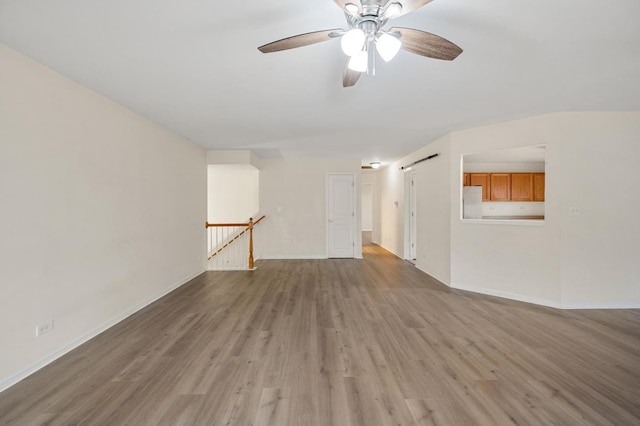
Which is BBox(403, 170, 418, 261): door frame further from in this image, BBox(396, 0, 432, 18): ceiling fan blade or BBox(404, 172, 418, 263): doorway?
BBox(396, 0, 432, 18): ceiling fan blade

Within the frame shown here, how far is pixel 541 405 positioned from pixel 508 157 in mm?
4794

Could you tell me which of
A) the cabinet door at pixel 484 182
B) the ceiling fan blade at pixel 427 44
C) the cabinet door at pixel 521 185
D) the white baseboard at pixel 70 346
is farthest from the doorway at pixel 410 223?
the white baseboard at pixel 70 346

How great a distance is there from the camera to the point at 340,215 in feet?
21.9

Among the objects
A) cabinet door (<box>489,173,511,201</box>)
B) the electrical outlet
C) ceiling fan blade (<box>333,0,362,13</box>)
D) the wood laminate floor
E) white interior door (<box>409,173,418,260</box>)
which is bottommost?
the wood laminate floor

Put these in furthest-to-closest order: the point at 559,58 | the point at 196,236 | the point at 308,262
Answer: the point at 308,262, the point at 196,236, the point at 559,58

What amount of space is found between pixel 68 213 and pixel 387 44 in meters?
2.99

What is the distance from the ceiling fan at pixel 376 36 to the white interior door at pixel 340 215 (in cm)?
499

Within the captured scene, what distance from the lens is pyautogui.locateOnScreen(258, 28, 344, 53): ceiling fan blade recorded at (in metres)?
1.49

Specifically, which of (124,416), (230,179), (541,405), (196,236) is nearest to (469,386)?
(541,405)

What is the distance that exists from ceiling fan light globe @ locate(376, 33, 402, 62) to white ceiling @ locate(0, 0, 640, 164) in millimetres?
372

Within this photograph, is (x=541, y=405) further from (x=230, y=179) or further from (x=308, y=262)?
(x=230, y=179)

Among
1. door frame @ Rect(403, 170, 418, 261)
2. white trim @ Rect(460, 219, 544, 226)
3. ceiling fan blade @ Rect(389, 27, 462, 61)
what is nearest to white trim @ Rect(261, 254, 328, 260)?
door frame @ Rect(403, 170, 418, 261)

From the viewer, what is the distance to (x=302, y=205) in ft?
21.7

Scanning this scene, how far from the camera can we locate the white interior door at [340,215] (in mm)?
6645
